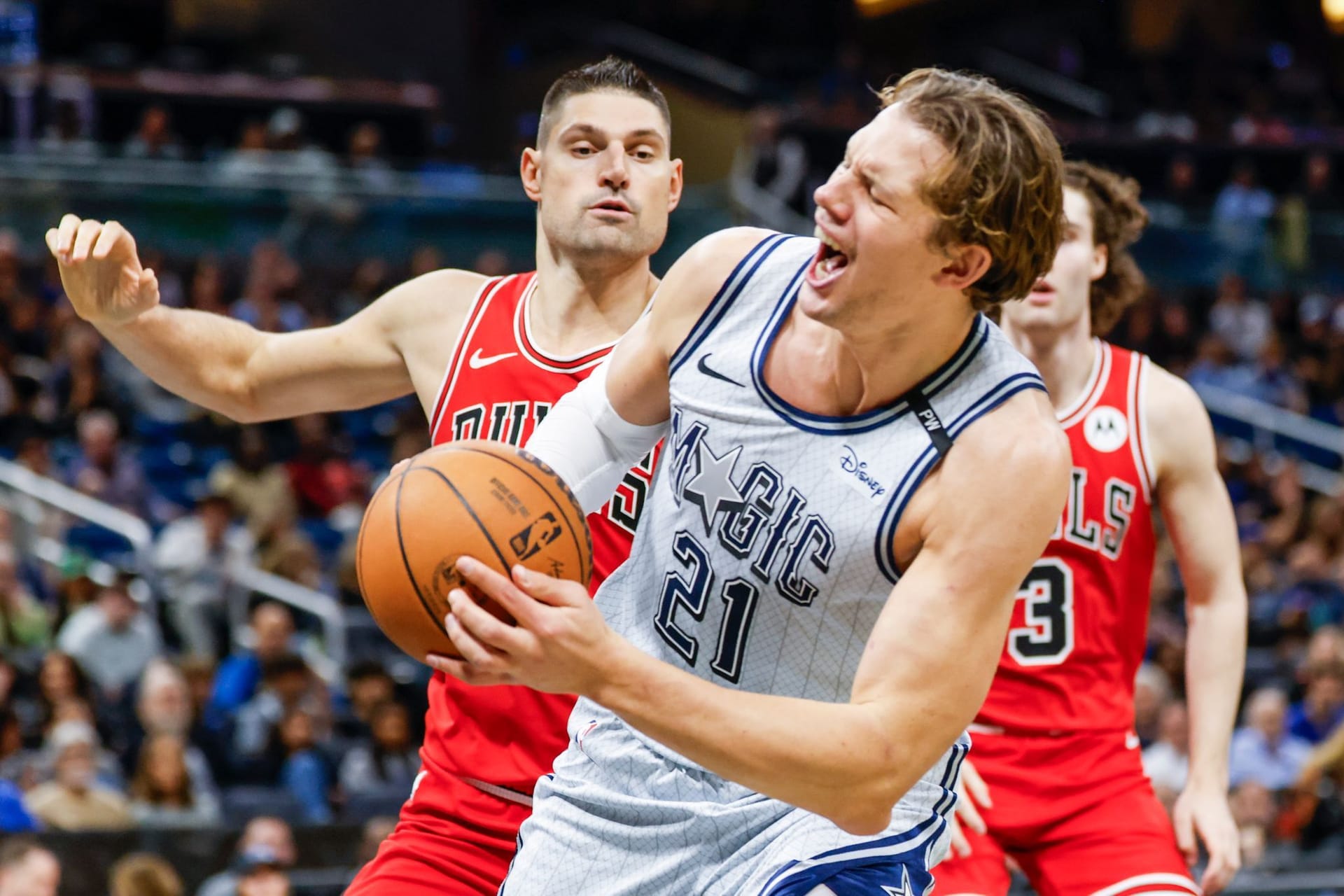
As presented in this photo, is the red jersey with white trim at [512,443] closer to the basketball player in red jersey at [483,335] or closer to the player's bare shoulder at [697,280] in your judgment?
the basketball player in red jersey at [483,335]

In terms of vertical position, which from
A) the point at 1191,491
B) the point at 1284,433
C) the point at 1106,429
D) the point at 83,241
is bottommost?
the point at 1284,433

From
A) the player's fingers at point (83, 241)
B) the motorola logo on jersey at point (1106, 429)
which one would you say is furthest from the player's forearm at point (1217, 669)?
the player's fingers at point (83, 241)

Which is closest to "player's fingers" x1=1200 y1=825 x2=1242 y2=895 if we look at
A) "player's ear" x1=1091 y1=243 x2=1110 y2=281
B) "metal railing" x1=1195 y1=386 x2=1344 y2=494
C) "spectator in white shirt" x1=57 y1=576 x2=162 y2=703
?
"player's ear" x1=1091 y1=243 x2=1110 y2=281

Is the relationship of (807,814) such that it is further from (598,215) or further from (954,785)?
(598,215)

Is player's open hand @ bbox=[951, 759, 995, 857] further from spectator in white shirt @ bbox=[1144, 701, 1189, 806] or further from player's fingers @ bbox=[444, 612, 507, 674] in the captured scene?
spectator in white shirt @ bbox=[1144, 701, 1189, 806]

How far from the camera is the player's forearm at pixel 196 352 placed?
161 inches

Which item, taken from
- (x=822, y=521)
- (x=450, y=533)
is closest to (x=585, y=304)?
(x=822, y=521)

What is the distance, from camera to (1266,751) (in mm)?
9969

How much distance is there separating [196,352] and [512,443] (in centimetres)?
86

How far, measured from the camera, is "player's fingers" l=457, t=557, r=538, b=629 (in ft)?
7.62

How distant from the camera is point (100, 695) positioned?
876 centimetres

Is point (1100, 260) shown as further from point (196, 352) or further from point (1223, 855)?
point (196, 352)

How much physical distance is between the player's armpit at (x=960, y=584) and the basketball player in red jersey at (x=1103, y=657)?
152cm

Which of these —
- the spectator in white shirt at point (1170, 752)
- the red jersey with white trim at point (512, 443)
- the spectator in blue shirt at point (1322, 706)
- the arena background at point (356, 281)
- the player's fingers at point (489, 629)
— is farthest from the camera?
the spectator in blue shirt at point (1322, 706)
